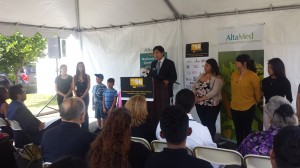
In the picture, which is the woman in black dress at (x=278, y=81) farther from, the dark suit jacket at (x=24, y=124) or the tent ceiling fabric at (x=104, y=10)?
the dark suit jacket at (x=24, y=124)

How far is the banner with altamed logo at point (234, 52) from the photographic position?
480 centimetres

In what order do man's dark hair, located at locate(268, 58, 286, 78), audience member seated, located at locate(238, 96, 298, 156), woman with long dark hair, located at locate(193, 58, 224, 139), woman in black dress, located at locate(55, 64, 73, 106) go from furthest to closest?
woman in black dress, located at locate(55, 64, 73, 106) → woman with long dark hair, located at locate(193, 58, 224, 139) → man's dark hair, located at locate(268, 58, 286, 78) → audience member seated, located at locate(238, 96, 298, 156)

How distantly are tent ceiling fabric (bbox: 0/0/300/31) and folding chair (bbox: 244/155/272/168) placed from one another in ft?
10.5

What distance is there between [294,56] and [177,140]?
12.0 ft

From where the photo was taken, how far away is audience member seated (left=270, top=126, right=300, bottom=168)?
3.61 ft

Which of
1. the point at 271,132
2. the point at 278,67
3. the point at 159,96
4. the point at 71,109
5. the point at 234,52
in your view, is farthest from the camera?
the point at 234,52

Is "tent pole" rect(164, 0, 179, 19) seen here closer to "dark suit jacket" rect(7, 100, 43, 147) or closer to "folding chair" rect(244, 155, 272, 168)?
"dark suit jacket" rect(7, 100, 43, 147)

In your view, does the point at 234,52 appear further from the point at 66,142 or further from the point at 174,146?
the point at 174,146

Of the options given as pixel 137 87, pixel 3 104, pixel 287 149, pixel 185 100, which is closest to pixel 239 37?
pixel 137 87

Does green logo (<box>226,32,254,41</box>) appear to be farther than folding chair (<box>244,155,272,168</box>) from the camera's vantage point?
Yes

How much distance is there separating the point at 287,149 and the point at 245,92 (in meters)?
3.25

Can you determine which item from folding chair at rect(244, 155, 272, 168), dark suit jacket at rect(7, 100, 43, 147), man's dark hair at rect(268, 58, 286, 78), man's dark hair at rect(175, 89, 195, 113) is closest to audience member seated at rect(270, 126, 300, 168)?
folding chair at rect(244, 155, 272, 168)

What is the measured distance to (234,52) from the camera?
5047 mm

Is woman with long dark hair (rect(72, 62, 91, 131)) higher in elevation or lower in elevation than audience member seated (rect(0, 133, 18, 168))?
higher
